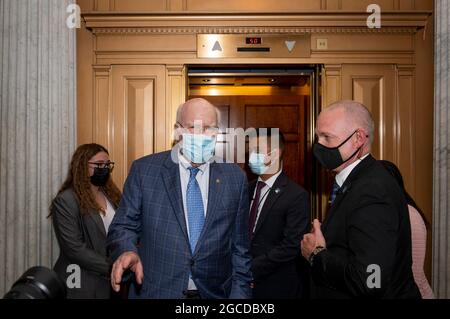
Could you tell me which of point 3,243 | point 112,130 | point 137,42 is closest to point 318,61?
point 137,42

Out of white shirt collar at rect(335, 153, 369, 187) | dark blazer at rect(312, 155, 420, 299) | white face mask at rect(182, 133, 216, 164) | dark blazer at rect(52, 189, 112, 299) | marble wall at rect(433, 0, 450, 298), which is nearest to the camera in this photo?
dark blazer at rect(312, 155, 420, 299)

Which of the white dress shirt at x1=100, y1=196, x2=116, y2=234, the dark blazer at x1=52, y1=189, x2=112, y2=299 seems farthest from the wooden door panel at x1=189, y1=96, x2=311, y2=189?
the dark blazer at x1=52, y1=189, x2=112, y2=299

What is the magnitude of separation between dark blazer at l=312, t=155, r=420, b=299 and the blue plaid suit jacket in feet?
1.32

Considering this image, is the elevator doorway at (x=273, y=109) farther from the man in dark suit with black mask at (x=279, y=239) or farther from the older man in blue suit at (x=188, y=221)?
the older man in blue suit at (x=188, y=221)

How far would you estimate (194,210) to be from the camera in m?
1.83

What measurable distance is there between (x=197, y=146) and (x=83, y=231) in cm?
118

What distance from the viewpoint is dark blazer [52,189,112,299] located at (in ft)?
8.17

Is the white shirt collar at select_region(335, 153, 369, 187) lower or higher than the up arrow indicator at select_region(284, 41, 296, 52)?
lower

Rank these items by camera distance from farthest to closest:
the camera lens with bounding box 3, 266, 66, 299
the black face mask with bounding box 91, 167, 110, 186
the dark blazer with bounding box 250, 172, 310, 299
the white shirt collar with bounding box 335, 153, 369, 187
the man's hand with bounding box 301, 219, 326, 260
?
the black face mask with bounding box 91, 167, 110, 186, the dark blazer with bounding box 250, 172, 310, 299, the white shirt collar with bounding box 335, 153, 369, 187, the man's hand with bounding box 301, 219, 326, 260, the camera lens with bounding box 3, 266, 66, 299

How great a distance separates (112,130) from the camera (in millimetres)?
3777

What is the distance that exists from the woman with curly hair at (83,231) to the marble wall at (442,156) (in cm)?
237

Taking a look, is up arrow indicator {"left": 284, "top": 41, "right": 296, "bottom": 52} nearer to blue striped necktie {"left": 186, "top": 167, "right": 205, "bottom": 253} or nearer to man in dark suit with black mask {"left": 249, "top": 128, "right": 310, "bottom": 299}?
man in dark suit with black mask {"left": 249, "top": 128, "right": 310, "bottom": 299}

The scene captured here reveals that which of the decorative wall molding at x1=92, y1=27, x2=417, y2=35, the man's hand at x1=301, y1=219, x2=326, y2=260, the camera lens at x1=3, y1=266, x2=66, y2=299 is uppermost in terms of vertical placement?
the decorative wall molding at x1=92, y1=27, x2=417, y2=35

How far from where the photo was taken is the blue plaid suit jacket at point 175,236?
175 cm
